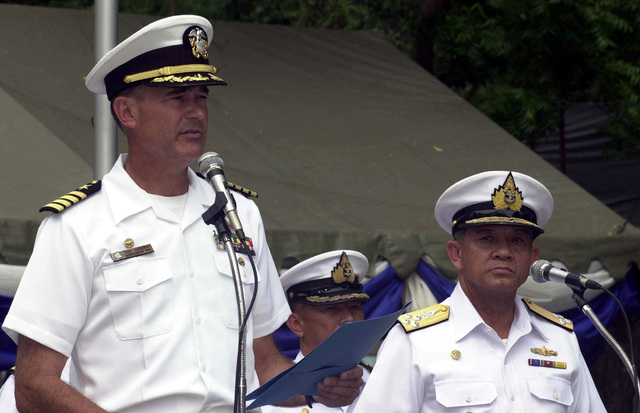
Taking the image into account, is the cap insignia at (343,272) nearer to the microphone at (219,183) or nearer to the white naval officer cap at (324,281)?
the white naval officer cap at (324,281)

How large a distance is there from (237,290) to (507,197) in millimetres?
1570

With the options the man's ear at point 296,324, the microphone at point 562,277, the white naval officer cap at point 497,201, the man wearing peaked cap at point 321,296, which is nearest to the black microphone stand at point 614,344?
the microphone at point 562,277

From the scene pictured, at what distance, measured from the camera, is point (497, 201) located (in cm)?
354

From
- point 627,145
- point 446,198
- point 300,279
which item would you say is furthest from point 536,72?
point 446,198

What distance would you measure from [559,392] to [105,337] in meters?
1.60

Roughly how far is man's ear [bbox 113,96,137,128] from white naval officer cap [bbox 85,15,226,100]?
0.03 metres

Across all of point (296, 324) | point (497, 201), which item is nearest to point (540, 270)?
point (497, 201)

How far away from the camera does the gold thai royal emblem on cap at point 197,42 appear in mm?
2674

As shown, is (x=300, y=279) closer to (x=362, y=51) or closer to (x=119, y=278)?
(x=119, y=278)

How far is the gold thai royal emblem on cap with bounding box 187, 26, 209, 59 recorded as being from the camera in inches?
105

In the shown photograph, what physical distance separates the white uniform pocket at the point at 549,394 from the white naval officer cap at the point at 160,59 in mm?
1478

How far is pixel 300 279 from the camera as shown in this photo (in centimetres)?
480

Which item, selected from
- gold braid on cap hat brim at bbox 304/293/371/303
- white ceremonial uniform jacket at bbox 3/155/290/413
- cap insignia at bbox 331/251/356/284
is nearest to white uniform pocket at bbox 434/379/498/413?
white ceremonial uniform jacket at bbox 3/155/290/413

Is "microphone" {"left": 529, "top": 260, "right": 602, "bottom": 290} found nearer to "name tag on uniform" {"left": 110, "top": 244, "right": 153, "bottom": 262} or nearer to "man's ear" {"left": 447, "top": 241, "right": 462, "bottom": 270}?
"man's ear" {"left": 447, "top": 241, "right": 462, "bottom": 270}
